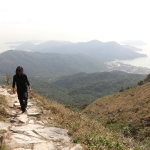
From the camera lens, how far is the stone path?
566 cm

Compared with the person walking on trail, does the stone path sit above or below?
below

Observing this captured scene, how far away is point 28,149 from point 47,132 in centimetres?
157

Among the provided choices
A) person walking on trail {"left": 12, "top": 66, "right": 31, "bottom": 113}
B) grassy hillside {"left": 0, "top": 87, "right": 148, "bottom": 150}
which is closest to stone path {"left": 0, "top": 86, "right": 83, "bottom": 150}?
grassy hillside {"left": 0, "top": 87, "right": 148, "bottom": 150}

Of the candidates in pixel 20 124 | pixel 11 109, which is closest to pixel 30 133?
Result: pixel 20 124

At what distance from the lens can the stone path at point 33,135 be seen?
18.6 ft

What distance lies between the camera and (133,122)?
574 inches

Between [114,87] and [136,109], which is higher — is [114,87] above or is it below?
below

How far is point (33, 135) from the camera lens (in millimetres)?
6492

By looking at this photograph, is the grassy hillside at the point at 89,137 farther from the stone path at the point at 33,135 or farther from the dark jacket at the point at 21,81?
the dark jacket at the point at 21,81

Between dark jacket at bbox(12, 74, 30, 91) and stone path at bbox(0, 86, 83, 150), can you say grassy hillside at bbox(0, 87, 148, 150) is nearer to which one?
stone path at bbox(0, 86, 83, 150)

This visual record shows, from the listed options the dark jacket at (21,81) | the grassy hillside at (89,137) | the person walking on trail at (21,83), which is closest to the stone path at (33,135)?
Answer: the grassy hillside at (89,137)

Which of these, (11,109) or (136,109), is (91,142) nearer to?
(11,109)

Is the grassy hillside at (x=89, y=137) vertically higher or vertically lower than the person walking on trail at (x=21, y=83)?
lower

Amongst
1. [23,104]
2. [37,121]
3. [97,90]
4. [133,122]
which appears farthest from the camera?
[97,90]
